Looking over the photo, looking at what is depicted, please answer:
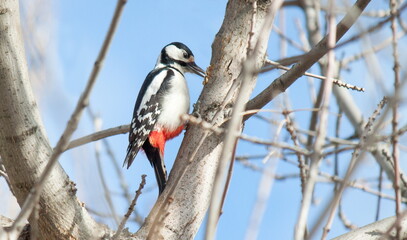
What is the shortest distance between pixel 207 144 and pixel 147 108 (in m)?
1.60

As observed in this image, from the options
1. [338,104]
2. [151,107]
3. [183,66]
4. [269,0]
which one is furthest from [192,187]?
[338,104]

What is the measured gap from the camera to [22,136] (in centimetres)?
257

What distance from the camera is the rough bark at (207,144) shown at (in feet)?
9.86

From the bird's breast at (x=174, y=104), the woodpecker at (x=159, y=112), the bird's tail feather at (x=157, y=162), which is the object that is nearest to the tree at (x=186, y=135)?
the bird's tail feather at (x=157, y=162)

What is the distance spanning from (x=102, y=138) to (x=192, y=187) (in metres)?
0.64

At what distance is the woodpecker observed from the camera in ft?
14.1

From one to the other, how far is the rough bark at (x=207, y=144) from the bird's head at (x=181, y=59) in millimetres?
1765

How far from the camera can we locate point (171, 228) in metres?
2.97

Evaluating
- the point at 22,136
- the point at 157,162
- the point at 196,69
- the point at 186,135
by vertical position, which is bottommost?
the point at 22,136

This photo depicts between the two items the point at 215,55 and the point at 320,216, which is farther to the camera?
the point at 215,55

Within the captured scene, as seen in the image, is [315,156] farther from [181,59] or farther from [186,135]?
[181,59]

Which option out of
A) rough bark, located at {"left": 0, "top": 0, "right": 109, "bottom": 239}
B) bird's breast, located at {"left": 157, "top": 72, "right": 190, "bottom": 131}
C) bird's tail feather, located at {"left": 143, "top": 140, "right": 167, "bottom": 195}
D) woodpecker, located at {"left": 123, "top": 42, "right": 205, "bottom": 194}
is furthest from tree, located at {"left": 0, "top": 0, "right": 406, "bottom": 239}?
bird's breast, located at {"left": 157, "top": 72, "right": 190, "bottom": 131}

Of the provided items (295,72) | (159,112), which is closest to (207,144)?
(295,72)

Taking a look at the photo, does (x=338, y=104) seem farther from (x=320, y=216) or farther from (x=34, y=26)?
(x=320, y=216)
